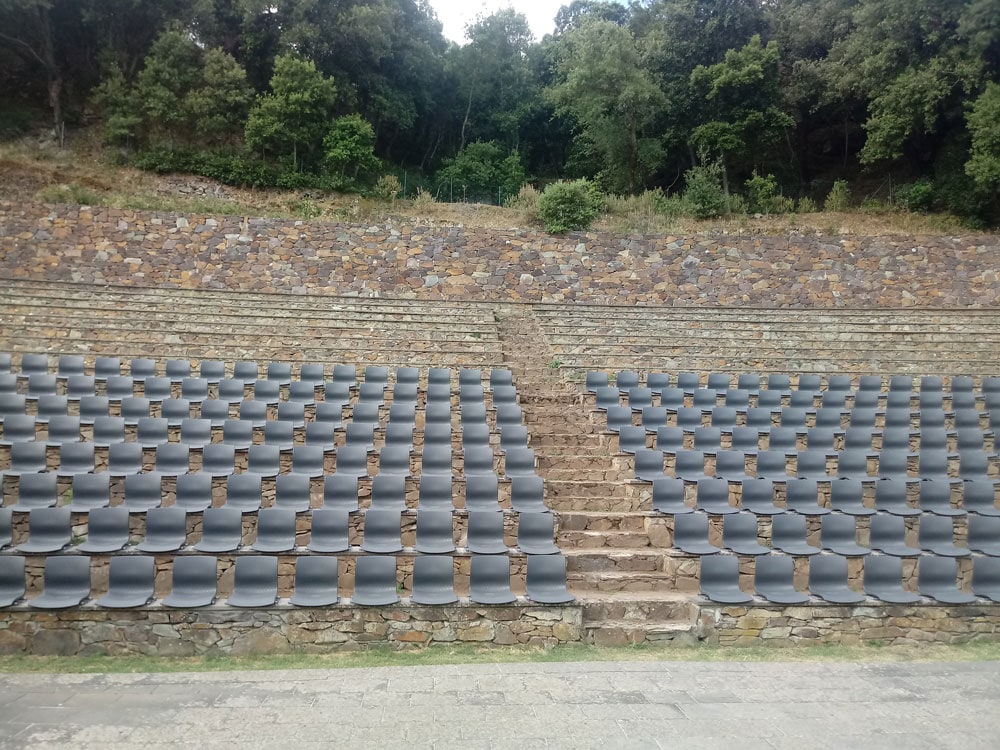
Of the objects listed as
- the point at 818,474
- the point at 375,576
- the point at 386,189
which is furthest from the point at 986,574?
the point at 386,189

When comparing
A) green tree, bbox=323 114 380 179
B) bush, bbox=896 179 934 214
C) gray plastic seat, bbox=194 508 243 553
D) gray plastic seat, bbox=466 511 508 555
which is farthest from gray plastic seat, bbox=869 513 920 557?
green tree, bbox=323 114 380 179

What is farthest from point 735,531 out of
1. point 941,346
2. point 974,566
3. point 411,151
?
point 411,151

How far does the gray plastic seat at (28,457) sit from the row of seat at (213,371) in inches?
95.1

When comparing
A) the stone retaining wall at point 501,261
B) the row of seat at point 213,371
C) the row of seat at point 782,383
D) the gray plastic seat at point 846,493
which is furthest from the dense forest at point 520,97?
the gray plastic seat at point 846,493

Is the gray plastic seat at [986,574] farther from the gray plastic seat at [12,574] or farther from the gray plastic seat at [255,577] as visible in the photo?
the gray plastic seat at [12,574]

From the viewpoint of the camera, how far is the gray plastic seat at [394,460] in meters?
7.29

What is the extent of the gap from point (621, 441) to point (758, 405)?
2.46m

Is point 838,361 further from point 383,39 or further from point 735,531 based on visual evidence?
point 383,39

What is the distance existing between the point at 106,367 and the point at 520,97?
21.7m

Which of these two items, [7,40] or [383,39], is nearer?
[7,40]

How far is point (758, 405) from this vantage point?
973 centimetres

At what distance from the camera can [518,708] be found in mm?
4105

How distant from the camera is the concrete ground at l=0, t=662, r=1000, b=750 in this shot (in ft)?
12.1

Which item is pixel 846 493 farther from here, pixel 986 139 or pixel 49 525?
pixel 986 139
